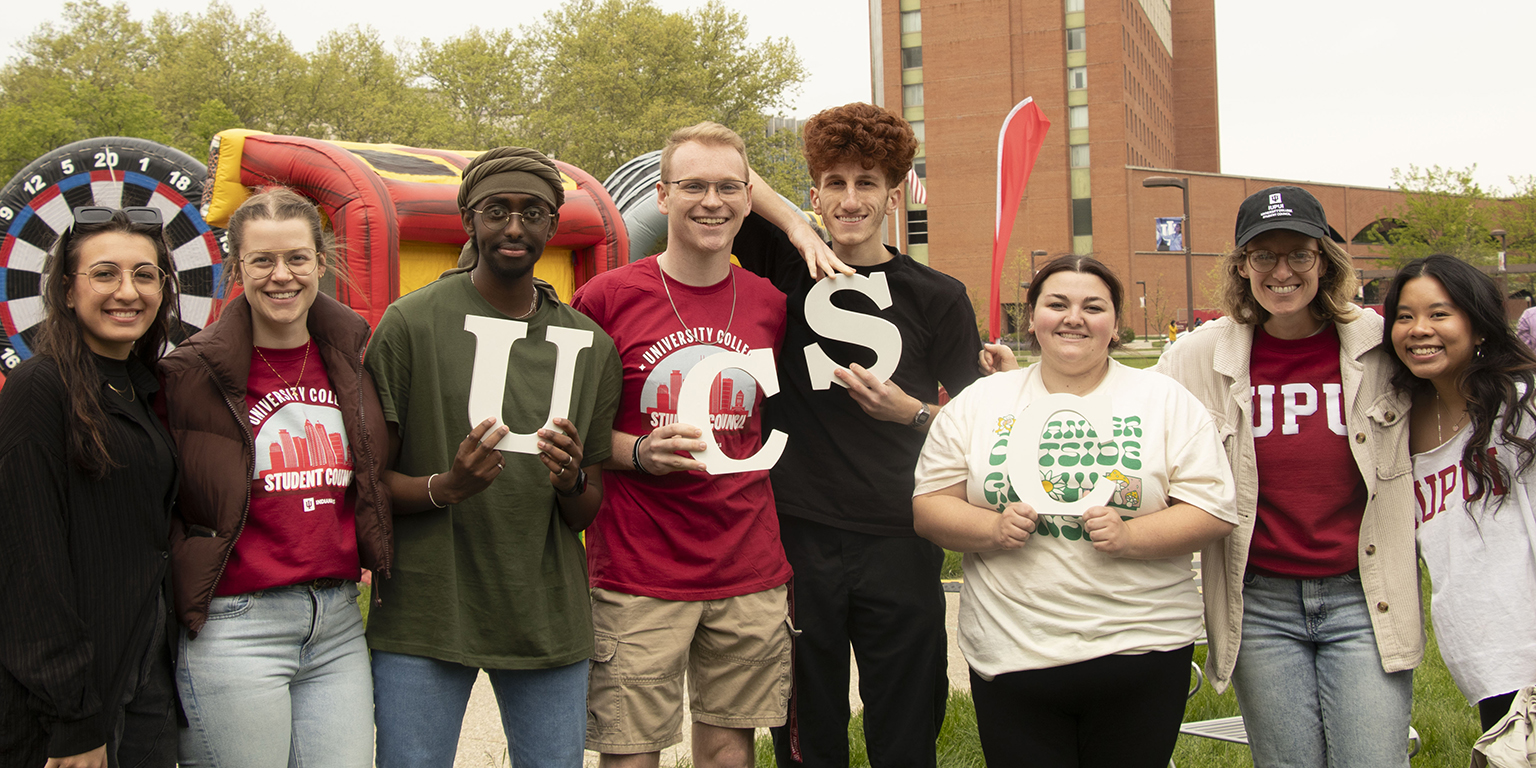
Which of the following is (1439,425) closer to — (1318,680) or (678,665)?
(1318,680)

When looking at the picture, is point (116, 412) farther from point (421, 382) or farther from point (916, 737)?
point (916, 737)

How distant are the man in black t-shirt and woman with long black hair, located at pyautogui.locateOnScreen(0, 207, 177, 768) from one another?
1679 millimetres

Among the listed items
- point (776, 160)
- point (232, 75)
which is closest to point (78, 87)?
point (232, 75)

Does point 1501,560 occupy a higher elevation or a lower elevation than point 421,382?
lower

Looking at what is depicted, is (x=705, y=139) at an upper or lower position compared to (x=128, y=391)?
upper

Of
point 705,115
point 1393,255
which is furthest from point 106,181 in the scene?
point 1393,255

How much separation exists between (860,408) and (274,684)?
5.70ft

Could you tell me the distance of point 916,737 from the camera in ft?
10.4

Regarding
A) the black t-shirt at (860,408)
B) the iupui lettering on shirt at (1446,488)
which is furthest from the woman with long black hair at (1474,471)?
the black t-shirt at (860,408)

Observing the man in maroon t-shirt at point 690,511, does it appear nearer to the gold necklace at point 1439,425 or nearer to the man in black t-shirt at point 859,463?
the man in black t-shirt at point 859,463

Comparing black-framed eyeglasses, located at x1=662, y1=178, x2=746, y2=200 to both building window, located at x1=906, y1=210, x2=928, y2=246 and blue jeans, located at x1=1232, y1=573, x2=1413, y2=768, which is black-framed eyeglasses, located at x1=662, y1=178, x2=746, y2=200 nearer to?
blue jeans, located at x1=1232, y1=573, x2=1413, y2=768

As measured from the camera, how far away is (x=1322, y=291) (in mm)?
2971

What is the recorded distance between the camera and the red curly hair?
3227mm

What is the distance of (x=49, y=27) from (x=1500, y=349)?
49.8 meters
